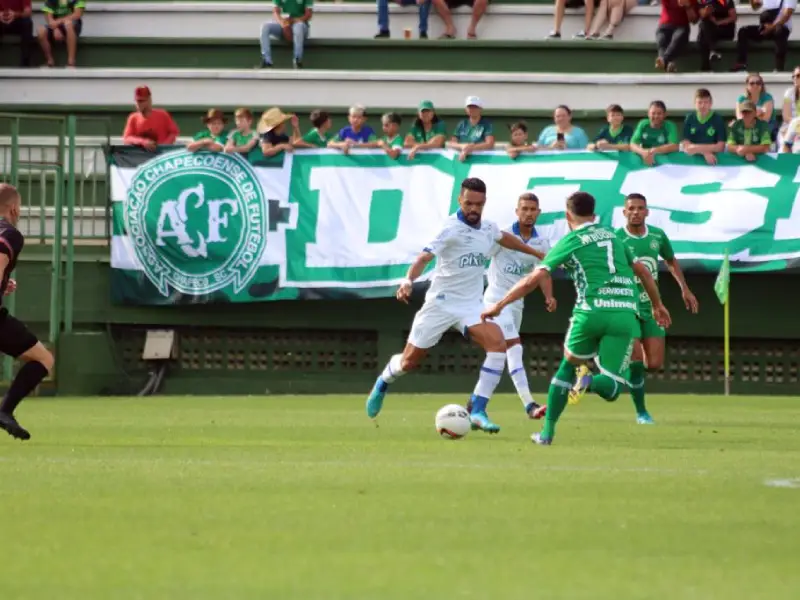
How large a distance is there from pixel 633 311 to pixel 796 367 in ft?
28.2

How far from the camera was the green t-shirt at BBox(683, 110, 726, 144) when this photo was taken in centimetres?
2111

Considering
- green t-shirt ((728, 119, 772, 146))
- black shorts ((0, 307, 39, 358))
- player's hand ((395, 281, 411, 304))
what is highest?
green t-shirt ((728, 119, 772, 146))

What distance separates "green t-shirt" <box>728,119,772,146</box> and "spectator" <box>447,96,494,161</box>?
2973mm

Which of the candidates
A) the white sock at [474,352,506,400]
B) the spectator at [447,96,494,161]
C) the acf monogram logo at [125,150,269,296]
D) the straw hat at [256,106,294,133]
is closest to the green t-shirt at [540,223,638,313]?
the white sock at [474,352,506,400]

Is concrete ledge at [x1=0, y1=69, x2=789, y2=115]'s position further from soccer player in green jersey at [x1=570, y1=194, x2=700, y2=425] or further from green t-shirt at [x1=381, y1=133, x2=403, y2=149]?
soccer player in green jersey at [x1=570, y1=194, x2=700, y2=425]

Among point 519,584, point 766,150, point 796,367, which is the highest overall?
point 766,150

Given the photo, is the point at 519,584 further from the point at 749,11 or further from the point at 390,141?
the point at 749,11

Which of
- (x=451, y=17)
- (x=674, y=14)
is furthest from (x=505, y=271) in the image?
(x=451, y=17)

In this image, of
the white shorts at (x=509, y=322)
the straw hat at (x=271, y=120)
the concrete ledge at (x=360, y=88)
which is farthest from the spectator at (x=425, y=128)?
the white shorts at (x=509, y=322)

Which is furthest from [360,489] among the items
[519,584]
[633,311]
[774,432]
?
[774,432]

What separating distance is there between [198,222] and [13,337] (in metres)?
8.83

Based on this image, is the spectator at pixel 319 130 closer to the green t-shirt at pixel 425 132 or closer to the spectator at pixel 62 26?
the green t-shirt at pixel 425 132

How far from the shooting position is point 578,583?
6.59m

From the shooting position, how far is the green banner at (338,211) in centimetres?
2089
